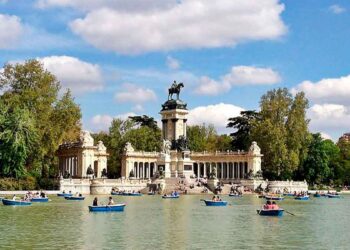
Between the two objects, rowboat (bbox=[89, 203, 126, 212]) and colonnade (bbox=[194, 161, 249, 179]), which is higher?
colonnade (bbox=[194, 161, 249, 179])

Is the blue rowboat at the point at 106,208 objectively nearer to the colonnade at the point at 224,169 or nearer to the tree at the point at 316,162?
the colonnade at the point at 224,169

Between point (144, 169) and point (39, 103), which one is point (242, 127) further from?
point (39, 103)

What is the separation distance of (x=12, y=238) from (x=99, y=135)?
302 ft

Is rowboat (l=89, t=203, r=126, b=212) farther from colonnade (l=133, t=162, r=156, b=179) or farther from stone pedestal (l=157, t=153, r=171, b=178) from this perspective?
colonnade (l=133, t=162, r=156, b=179)

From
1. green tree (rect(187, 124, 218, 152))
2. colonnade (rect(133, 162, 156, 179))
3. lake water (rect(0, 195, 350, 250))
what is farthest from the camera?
green tree (rect(187, 124, 218, 152))

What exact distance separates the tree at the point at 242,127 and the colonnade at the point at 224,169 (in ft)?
23.9

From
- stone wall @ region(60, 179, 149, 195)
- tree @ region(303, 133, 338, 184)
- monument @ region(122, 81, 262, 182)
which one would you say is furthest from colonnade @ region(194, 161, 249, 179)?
stone wall @ region(60, 179, 149, 195)

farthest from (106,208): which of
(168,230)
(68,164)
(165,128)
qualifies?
(165,128)

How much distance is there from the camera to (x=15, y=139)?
82312 mm

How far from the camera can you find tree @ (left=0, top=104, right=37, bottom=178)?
82.4m

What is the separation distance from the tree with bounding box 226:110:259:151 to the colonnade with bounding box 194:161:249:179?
23.9 ft

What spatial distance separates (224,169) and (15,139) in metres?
42.6

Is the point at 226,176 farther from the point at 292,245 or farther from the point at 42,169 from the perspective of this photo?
the point at 292,245

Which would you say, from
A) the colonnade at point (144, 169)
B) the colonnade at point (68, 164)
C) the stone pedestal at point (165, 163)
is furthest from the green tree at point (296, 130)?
the colonnade at point (68, 164)
